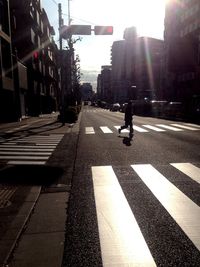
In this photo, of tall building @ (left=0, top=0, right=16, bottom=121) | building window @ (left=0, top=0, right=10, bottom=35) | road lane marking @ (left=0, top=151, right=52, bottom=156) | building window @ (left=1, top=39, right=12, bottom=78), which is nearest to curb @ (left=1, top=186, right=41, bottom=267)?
road lane marking @ (left=0, top=151, right=52, bottom=156)

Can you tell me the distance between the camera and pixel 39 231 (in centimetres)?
480

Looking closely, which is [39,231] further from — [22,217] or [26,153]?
[26,153]

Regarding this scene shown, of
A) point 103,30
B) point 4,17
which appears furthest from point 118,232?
point 4,17

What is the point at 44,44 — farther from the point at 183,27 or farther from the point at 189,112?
the point at 189,112

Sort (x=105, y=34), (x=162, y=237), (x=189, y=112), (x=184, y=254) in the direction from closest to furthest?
(x=184, y=254) → (x=162, y=237) → (x=105, y=34) → (x=189, y=112)

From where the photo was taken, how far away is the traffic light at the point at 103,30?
22309mm

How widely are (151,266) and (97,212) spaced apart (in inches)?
78.4

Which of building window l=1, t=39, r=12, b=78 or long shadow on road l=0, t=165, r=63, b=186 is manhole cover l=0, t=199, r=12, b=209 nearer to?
long shadow on road l=0, t=165, r=63, b=186

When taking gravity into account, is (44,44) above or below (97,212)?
above

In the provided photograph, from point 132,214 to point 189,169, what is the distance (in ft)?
12.9

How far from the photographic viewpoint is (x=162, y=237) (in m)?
4.54

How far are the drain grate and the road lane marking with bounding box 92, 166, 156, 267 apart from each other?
62.6 inches

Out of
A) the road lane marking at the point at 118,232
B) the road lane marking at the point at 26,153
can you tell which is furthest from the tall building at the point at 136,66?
the road lane marking at the point at 118,232

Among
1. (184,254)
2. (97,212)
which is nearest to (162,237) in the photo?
(184,254)
